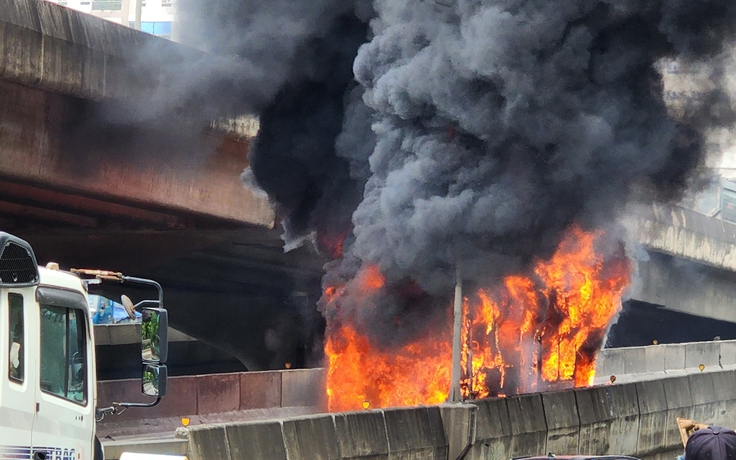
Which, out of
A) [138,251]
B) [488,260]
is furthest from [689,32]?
[138,251]

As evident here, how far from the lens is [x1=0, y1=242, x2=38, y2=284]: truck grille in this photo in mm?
6294

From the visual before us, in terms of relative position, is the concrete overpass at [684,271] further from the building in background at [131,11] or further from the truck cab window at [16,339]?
the building in background at [131,11]

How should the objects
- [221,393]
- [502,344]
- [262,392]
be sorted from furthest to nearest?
[262,392], [221,393], [502,344]

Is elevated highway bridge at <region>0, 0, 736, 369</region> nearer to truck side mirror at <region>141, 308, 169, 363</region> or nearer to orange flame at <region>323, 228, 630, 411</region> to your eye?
orange flame at <region>323, 228, 630, 411</region>

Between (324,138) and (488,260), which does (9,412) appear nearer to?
(488,260)

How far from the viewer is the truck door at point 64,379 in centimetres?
664

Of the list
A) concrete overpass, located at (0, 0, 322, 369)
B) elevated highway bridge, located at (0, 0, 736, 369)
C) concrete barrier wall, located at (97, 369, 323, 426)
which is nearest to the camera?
concrete overpass, located at (0, 0, 322, 369)

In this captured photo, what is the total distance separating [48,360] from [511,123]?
11.2 metres

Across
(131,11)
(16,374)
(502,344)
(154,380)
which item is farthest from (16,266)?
(131,11)

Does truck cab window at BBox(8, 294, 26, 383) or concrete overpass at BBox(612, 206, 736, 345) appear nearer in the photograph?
truck cab window at BBox(8, 294, 26, 383)

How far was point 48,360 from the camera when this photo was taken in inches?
265

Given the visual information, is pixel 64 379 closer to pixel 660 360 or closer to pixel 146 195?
pixel 146 195

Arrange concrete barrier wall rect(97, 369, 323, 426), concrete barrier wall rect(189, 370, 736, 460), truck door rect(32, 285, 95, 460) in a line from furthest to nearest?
1. concrete barrier wall rect(97, 369, 323, 426)
2. concrete barrier wall rect(189, 370, 736, 460)
3. truck door rect(32, 285, 95, 460)

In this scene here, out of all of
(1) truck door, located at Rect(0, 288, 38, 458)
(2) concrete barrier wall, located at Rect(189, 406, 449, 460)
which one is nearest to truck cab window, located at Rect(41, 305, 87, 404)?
(1) truck door, located at Rect(0, 288, 38, 458)
